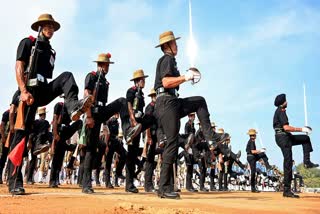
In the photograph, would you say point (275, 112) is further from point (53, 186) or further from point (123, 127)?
point (53, 186)

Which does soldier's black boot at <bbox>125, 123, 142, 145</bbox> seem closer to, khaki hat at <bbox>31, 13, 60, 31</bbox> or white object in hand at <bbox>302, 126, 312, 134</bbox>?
khaki hat at <bbox>31, 13, 60, 31</bbox>

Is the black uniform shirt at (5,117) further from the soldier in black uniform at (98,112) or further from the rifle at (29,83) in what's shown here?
the rifle at (29,83)

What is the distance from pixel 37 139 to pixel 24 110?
22.9ft

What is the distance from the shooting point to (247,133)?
17031 mm

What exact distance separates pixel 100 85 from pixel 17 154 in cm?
294

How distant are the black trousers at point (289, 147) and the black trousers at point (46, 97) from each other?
250 inches

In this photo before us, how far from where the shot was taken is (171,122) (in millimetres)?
6375

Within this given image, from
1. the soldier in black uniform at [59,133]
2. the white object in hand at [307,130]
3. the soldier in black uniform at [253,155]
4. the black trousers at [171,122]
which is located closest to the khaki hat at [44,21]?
the black trousers at [171,122]

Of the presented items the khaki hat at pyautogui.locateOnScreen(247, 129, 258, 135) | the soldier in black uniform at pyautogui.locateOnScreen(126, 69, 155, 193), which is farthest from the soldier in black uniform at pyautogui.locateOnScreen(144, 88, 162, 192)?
the khaki hat at pyautogui.locateOnScreen(247, 129, 258, 135)

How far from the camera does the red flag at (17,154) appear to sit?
18.6ft

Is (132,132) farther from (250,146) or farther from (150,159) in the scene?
(250,146)

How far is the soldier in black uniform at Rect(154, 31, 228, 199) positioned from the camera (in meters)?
6.34

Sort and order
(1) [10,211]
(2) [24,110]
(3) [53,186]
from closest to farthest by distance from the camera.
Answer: (1) [10,211] → (2) [24,110] → (3) [53,186]

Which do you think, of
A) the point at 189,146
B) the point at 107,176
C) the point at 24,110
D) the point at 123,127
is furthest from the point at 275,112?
the point at 24,110
